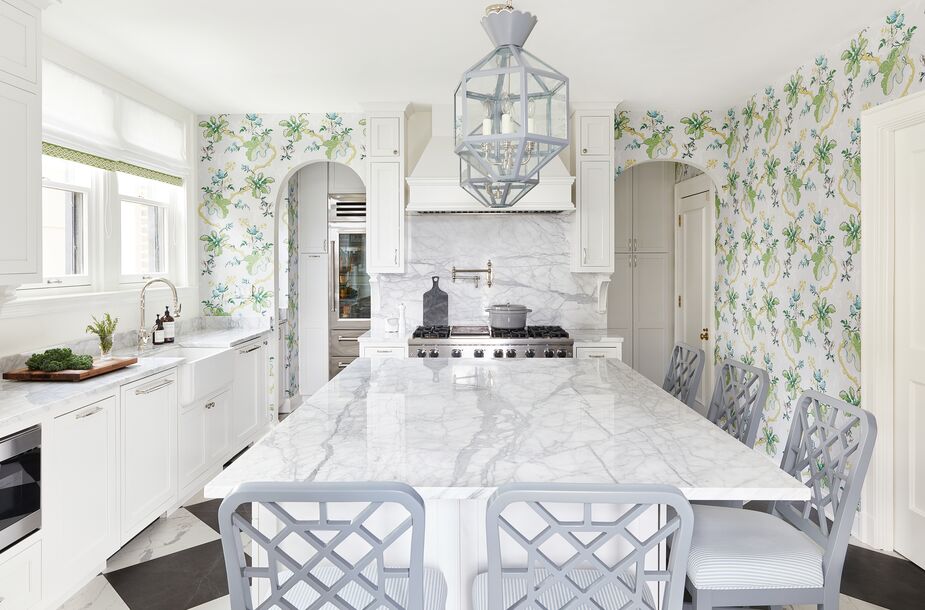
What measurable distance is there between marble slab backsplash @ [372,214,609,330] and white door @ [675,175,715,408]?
0.96m

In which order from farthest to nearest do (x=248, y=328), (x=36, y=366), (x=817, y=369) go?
(x=248, y=328) → (x=817, y=369) → (x=36, y=366)

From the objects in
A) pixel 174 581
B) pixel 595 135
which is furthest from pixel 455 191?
pixel 174 581

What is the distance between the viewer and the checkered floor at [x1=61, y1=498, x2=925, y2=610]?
2.49 metres

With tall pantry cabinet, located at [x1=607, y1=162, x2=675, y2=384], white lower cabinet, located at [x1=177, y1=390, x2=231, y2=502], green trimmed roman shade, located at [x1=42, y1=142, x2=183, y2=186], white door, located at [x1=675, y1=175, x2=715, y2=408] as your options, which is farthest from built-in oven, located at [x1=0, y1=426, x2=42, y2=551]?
tall pantry cabinet, located at [x1=607, y1=162, x2=675, y2=384]

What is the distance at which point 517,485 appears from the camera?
117cm

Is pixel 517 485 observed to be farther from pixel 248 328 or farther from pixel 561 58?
pixel 248 328

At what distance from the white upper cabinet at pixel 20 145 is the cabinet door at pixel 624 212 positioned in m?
4.64

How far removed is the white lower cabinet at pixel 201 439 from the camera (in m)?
3.47

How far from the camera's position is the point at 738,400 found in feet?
8.49

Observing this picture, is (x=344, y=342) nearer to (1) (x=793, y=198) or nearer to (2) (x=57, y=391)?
(2) (x=57, y=391)

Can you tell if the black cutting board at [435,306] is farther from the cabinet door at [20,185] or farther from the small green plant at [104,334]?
the cabinet door at [20,185]

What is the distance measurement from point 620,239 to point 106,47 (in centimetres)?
440

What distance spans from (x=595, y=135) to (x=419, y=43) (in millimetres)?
1720

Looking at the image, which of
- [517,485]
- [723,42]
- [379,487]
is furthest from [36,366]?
[723,42]
